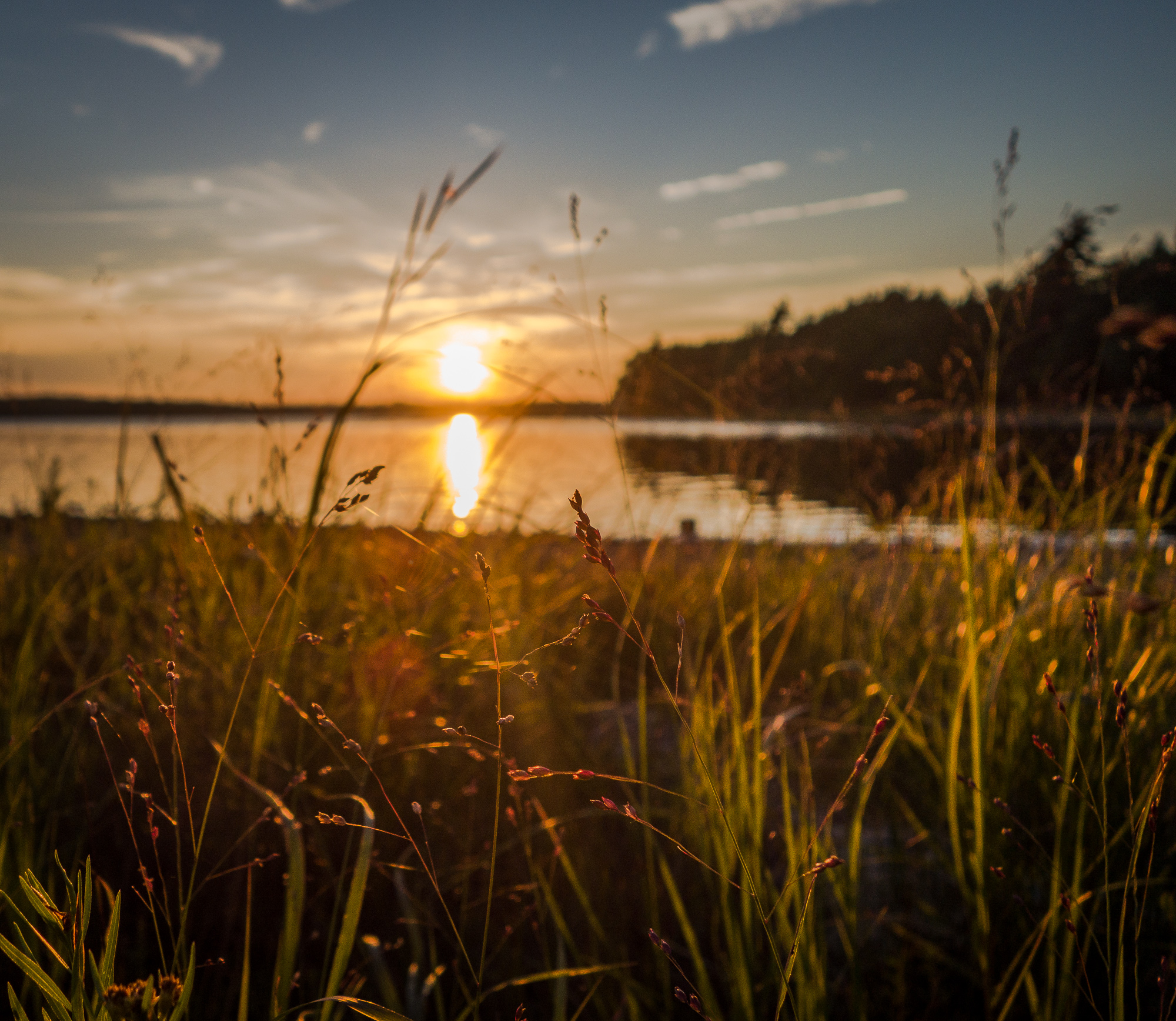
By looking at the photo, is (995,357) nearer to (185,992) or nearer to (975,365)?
(975,365)

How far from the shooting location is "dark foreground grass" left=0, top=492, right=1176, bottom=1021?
3.03 ft

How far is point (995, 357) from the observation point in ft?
4.80

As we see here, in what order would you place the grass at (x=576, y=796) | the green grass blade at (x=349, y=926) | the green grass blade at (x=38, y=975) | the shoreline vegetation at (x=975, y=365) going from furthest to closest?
the shoreline vegetation at (x=975, y=365), the grass at (x=576, y=796), the green grass blade at (x=349, y=926), the green grass blade at (x=38, y=975)

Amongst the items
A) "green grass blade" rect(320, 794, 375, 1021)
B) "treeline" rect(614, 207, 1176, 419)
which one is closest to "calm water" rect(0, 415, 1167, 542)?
"treeline" rect(614, 207, 1176, 419)

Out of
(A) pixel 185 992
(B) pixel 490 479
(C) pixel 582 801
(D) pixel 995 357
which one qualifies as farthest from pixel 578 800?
(D) pixel 995 357

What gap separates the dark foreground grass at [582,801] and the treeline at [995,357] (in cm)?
46

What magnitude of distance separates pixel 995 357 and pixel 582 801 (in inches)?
48.5

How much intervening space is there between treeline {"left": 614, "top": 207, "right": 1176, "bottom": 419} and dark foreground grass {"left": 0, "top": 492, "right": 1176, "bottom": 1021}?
1.51 ft

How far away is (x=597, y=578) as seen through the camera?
2.58m

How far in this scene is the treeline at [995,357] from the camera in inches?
63.8

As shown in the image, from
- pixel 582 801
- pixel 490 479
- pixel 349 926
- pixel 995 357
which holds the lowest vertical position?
pixel 582 801

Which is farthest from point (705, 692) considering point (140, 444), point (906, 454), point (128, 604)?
point (140, 444)

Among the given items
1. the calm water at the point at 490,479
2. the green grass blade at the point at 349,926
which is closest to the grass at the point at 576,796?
the green grass blade at the point at 349,926

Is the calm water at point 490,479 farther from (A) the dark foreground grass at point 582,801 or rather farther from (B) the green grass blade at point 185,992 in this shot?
(B) the green grass blade at point 185,992
